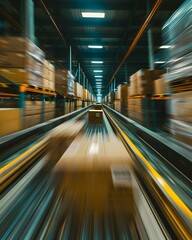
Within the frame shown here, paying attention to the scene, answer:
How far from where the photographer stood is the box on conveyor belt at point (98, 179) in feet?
4.76

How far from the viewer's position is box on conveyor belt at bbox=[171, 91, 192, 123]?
2.30 m

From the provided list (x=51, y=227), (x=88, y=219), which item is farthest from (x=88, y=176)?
(x=51, y=227)

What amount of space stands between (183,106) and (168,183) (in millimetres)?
1211

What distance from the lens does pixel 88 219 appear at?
4.21ft

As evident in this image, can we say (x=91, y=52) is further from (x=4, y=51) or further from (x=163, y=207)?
(x=163, y=207)

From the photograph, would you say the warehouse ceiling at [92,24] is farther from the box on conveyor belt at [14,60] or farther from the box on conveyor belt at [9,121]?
the box on conveyor belt at [9,121]

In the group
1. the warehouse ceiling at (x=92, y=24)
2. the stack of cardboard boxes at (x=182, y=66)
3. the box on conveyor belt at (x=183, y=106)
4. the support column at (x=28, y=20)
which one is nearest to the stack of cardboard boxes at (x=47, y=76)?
the support column at (x=28, y=20)

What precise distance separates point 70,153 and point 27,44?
10.4 ft

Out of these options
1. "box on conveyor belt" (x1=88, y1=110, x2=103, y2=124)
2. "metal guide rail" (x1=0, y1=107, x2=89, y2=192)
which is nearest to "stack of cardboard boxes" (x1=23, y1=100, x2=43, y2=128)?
"metal guide rail" (x1=0, y1=107, x2=89, y2=192)


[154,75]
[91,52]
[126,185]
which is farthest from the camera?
[91,52]

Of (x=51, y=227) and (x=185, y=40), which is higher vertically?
(x=185, y=40)

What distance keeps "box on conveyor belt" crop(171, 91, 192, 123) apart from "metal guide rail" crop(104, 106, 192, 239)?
441 mm

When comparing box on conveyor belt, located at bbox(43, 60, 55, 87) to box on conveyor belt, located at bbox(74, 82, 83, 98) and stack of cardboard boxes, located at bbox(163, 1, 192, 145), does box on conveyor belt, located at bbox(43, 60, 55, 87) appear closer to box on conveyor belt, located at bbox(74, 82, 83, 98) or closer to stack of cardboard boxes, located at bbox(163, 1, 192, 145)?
stack of cardboard boxes, located at bbox(163, 1, 192, 145)

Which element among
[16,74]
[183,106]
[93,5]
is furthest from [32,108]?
[93,5]
